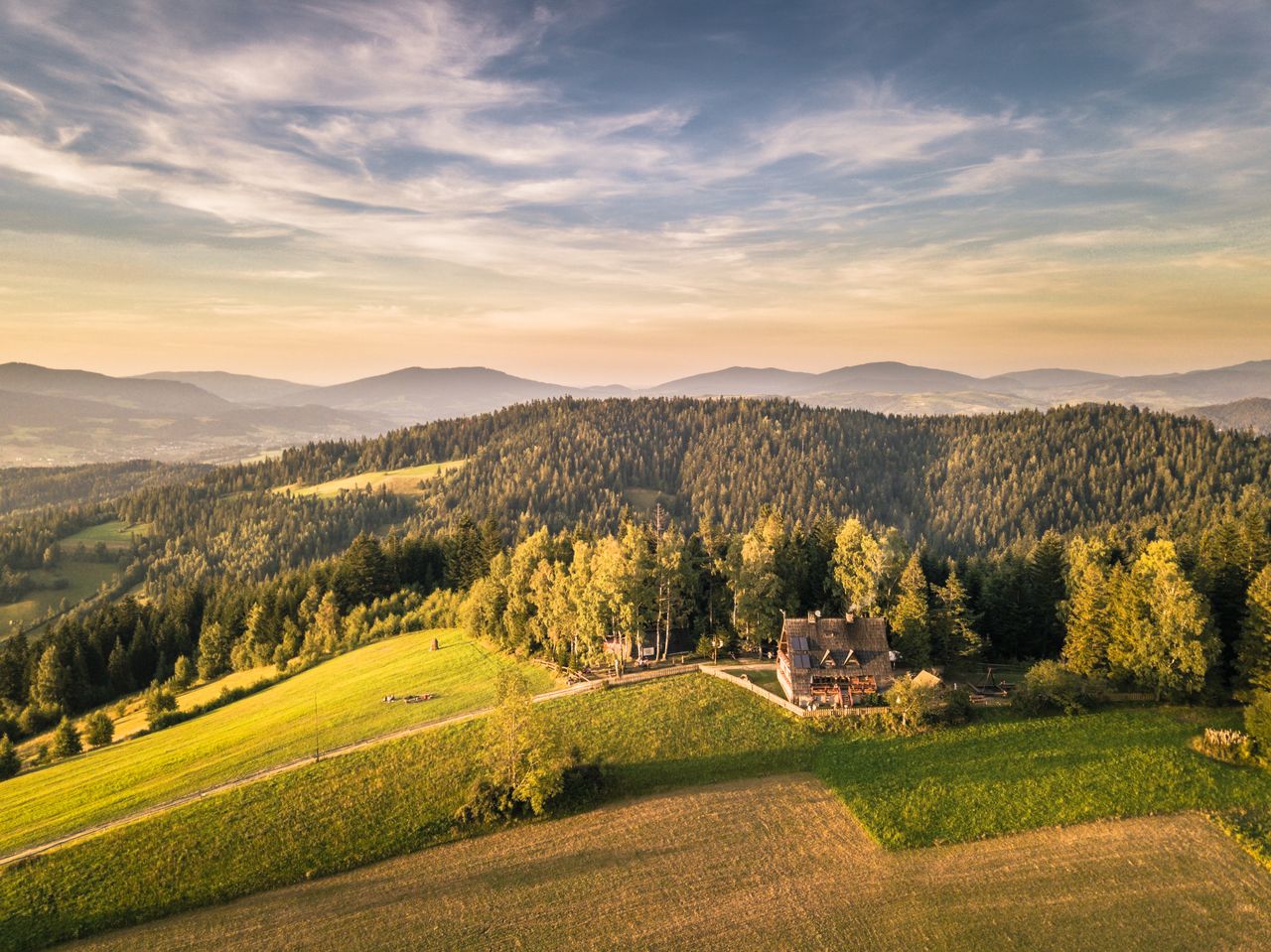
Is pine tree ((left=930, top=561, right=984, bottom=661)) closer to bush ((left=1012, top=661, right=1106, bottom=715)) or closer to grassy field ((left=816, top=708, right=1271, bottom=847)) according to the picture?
bush ((left=1012, top=661, right=1106, bottom=715))

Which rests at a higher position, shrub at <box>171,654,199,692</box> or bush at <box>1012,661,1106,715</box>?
bush at <box>1012,661,1106,715</box>

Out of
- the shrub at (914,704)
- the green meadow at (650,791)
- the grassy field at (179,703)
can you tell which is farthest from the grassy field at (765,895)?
the grassy field at (179,703)

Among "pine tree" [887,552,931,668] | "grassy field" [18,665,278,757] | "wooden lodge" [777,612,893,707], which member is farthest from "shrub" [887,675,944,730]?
A: "grassy field" [18,665,278,757]

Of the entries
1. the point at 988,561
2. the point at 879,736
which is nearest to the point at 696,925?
the point at 879,736

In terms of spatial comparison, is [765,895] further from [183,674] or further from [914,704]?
[183,674]

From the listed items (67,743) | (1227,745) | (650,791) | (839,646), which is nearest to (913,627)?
(839,646)

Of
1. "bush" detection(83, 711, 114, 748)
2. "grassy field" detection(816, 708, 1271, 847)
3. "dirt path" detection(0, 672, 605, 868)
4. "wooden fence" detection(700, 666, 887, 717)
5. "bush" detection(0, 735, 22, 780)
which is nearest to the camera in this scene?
"grassy field" detection(816, 708, 1271, 847)
